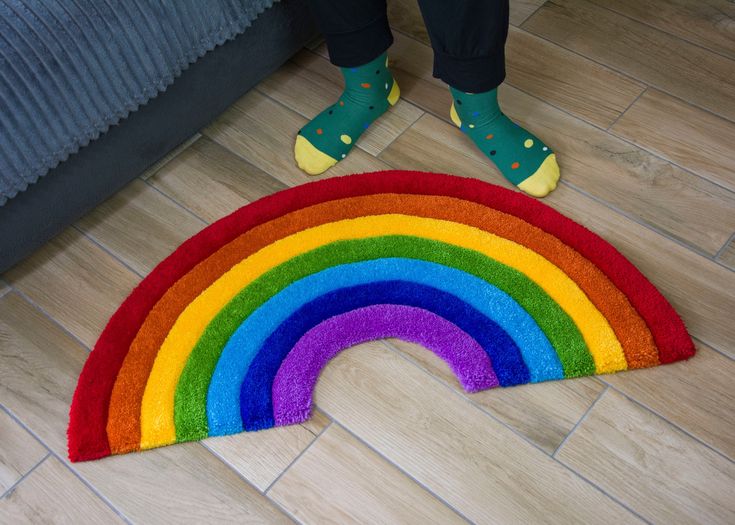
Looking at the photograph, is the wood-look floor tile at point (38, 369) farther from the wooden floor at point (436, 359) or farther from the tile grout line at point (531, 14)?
the tile grout line at point (531, 14)

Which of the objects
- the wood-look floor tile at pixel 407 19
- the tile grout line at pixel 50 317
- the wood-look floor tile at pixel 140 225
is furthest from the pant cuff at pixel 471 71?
the tile grout line at pixel 50 317

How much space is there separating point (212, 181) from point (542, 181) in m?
0.56

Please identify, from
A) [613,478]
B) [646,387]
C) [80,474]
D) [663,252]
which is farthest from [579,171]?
[80,474]

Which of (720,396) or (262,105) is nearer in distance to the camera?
(720,396)

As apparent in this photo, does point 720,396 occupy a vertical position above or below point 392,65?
below

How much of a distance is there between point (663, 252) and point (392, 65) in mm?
617

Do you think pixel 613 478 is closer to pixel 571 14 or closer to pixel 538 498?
pixel 538 498

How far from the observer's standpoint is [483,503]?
3.27ft

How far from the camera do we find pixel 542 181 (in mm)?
1267

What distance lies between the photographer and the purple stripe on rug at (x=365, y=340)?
1087mm

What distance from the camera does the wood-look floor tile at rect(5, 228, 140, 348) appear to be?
1.23 m

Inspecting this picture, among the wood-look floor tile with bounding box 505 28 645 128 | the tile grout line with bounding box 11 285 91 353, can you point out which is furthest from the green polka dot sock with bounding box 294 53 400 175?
the tile grout line with bounding box 11 285 91 353

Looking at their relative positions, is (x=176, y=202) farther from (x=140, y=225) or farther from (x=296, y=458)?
(x=296, y=458)

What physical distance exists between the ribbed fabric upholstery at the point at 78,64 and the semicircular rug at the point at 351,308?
0.24m
